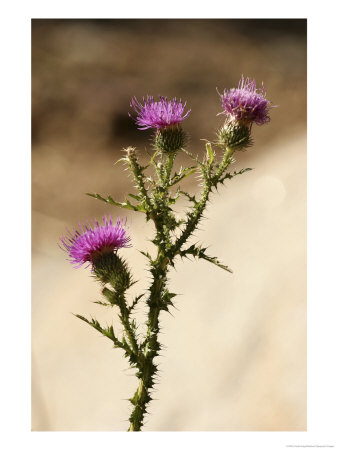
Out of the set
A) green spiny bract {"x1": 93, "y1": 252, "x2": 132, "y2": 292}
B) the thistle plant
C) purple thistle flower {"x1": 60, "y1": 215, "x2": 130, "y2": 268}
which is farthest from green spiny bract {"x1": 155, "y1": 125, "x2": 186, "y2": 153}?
green spiny bract {"x1": 93, "y1": 252, "x2": 132, "y2": 292}

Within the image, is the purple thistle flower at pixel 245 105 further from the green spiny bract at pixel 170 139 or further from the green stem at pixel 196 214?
the green stem at pixel 196 214

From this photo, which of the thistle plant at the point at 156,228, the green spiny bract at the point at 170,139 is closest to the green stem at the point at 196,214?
the thistle plant at the point at 156,228

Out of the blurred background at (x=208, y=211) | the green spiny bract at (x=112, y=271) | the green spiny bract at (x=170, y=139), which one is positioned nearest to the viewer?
the green spiny bract at (x=112, y=271)

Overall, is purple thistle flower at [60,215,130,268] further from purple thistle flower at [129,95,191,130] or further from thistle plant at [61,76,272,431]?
purple thistle flower at [129,95,191,130]

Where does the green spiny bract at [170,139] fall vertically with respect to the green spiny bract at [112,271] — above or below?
above

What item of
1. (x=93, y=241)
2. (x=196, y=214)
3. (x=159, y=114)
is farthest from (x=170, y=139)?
(x=93, y=241)

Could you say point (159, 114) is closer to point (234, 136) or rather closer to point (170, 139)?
point (170, 139)
